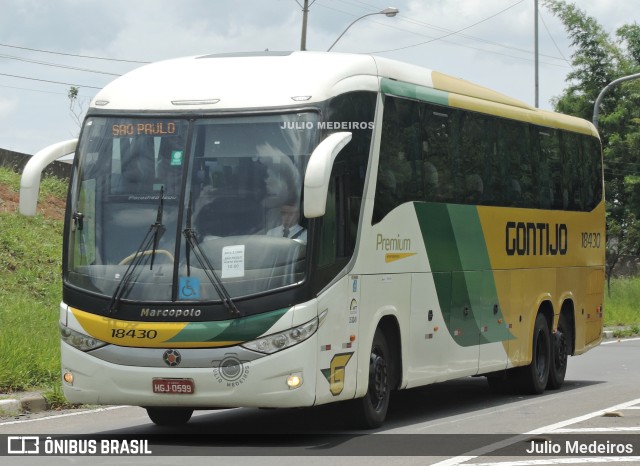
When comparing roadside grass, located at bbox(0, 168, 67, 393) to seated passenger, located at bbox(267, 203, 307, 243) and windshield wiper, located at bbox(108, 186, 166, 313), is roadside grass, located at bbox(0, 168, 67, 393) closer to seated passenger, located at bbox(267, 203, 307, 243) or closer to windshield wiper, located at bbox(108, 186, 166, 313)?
windshield wiper, located at bbox(108, 186, 166, 313)

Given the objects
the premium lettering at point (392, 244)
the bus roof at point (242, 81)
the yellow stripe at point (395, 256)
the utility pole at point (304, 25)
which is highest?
the utility pole at point (304, 25)

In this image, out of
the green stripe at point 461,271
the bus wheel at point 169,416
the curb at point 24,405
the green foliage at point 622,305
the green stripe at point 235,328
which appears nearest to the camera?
the green stripe at point 235,328

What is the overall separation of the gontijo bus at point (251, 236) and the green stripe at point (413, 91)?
3 cm

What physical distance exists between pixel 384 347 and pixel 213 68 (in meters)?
3.24

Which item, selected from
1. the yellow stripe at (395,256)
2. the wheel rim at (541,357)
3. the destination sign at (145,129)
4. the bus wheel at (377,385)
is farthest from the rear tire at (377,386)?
the wheel rim at (541,357)

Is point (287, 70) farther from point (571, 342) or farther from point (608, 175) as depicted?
point (608, 175)

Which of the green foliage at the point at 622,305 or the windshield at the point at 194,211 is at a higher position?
the windshield at the point at 194,211

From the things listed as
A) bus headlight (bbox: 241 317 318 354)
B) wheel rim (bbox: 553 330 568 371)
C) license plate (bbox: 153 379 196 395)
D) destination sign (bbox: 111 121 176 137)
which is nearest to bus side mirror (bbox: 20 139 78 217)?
destination sign (bbox: 111 121 176 137)

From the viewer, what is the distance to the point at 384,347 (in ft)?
44.3

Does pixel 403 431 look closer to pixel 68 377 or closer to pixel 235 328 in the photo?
pixel 235 328

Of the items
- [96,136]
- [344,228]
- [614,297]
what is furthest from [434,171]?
[614,297]

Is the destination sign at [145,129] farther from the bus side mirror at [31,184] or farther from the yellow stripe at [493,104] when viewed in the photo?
the yellow stripe at [493,104]

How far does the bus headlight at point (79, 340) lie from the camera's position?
12000 millimetres

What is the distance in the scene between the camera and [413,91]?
14336 millimetres
